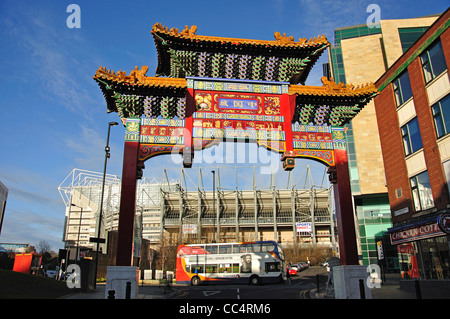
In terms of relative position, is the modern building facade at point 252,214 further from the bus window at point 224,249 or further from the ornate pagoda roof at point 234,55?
the ornate pagoda roof at point 234,55

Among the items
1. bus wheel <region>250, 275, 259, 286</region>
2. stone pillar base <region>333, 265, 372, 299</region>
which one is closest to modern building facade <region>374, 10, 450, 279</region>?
stone pillar base <region>333, 265, 372, 299</region>

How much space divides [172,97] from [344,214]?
10164 mm

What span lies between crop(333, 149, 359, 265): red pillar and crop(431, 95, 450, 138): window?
1228cm

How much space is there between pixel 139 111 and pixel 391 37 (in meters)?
49.7

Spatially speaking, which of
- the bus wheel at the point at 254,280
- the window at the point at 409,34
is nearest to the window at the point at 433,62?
the bus wheel at the point at 254,280

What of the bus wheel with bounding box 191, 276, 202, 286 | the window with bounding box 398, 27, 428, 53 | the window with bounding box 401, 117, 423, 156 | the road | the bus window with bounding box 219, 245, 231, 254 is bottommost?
the road

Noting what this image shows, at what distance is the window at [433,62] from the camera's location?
2517 cm

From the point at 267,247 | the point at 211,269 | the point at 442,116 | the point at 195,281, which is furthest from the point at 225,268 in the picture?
the point at 442,116

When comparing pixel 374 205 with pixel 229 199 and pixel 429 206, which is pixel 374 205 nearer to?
pixel 429 206

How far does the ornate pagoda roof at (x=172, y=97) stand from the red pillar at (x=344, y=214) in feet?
7.30

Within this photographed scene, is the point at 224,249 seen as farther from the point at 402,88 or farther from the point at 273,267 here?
the point at 402,88

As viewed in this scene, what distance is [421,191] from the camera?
27078mm

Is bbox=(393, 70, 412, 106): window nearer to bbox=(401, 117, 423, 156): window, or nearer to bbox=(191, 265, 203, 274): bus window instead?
bbox=(401, 117, 423, 156): window

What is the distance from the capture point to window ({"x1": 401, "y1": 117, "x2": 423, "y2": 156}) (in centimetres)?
2765
